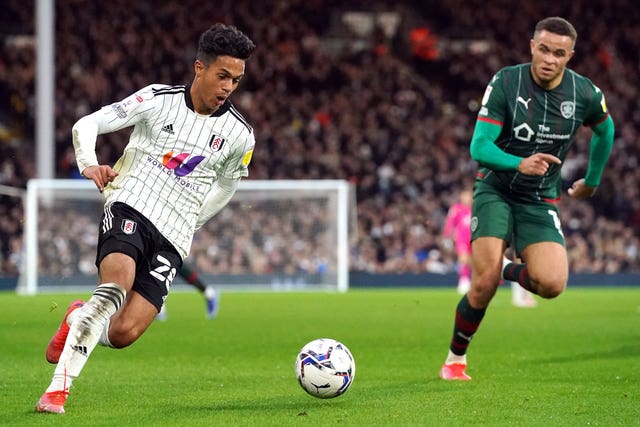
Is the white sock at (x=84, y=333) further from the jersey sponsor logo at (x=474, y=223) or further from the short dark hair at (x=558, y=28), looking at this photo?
the short dark hair at (x=558, y=28)

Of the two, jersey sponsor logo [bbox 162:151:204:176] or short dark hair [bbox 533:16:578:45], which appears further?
short dark hair [bbox 533:16:578:45]

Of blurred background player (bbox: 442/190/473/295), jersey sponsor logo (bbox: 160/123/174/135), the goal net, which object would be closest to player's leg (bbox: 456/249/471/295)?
blurred background player (bbox: 442/190/473/295)

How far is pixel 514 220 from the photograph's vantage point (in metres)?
7.56

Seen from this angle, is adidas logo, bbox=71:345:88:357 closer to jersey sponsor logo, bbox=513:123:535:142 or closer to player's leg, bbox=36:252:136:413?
player's leg, bbox=36:252:136:413

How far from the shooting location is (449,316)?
48.9 ft

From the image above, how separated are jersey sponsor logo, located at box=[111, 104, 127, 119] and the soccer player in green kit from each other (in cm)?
229

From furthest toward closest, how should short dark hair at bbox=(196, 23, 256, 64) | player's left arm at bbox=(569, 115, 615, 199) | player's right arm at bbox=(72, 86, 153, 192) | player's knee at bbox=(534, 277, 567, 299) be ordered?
player's left arm at bbox=(569, 115, 615, 199), player's knee at bbox=(534, 277, 567, 299), short dark hair at bbox=(196, 23, 256, 64), player's right arm at bbox=(72, 86, 153, 192)

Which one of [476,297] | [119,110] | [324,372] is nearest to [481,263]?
[476,297]

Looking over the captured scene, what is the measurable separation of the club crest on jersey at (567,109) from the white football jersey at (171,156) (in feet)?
7.14

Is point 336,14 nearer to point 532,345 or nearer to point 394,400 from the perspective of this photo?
point 532,345

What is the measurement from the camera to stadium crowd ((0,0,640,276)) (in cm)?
2589

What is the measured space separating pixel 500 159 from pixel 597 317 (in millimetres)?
8265

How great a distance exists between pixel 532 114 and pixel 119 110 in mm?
2760

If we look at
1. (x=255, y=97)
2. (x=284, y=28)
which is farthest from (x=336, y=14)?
(x=255, y=97)
